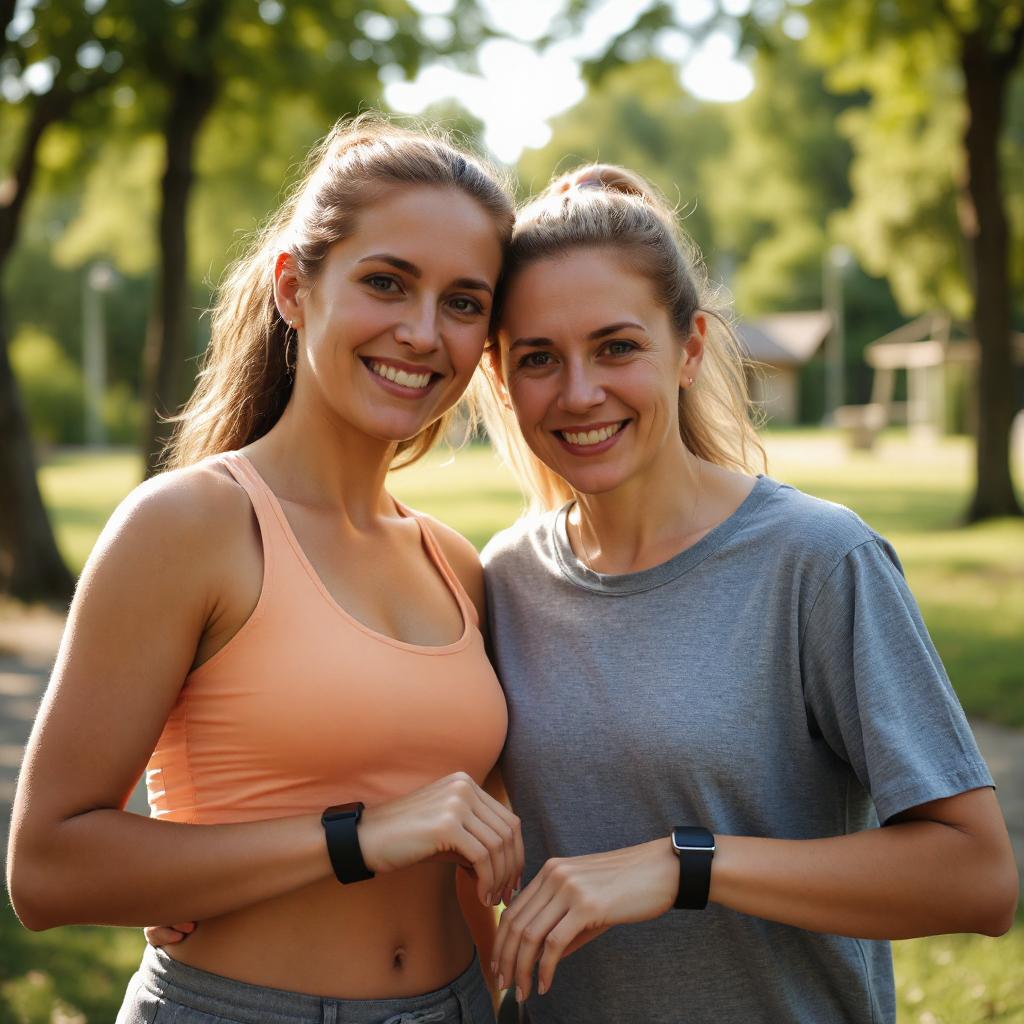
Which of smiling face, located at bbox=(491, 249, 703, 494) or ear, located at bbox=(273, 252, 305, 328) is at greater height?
ear, located at bbox=(273, 252, 305, 328)

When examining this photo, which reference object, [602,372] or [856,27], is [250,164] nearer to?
[856,27]

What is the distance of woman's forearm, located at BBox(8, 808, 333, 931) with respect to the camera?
7.28ft

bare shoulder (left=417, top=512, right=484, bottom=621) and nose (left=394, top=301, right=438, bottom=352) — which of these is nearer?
nose (left=394, top=301, right=438, bottom=352)

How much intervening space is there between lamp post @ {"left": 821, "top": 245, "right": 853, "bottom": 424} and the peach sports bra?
53341 millimetres

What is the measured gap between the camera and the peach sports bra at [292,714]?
2.37 metres

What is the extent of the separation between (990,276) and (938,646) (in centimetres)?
816

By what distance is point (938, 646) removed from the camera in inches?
367

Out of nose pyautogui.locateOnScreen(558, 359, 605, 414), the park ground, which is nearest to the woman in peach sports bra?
nose pyautogui.locateOnScreen(558, 359, 605, 414)

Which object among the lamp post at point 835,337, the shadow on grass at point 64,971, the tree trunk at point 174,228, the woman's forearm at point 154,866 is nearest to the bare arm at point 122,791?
the woman's forearm at point 154,866

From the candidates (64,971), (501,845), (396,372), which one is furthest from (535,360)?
(64,971)

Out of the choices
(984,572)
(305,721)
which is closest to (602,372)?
(305,721)

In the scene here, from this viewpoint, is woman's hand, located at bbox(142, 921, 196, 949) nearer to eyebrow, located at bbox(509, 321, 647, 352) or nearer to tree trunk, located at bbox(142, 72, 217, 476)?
eyebrow, located at bbox(509, 321, 647, 352)

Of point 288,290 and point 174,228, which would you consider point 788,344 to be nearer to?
point 174,228

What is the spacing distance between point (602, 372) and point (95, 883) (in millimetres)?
1519
